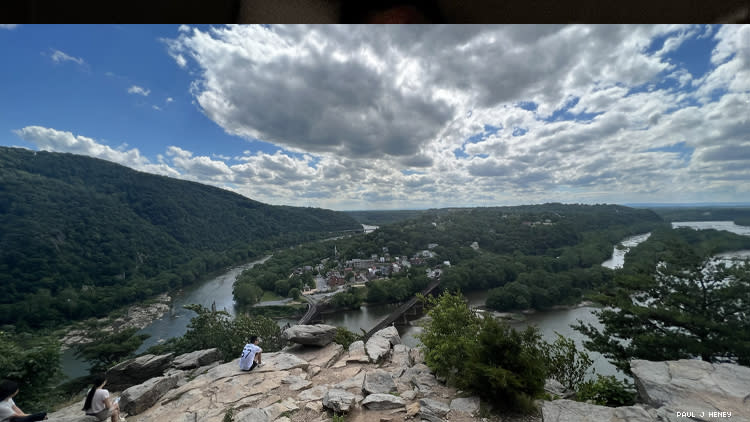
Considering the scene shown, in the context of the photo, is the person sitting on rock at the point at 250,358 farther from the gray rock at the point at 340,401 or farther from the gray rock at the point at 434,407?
the gray rock at the point at 434,407

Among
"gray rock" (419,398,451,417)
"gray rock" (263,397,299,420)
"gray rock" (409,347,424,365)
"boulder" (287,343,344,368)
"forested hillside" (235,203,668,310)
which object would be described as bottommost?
"forested hillside" (235,203,668,310)

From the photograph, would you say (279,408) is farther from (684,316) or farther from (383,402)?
(684,316)

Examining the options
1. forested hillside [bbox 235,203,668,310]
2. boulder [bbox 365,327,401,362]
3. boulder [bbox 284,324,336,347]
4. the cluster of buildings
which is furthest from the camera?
the cluster of buildings

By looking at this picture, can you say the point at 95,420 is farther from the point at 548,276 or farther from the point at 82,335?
the point at 548,276

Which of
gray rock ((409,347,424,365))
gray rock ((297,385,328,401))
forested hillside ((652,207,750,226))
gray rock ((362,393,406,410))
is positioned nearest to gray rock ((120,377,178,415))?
gray rock ((297,385,328,401))

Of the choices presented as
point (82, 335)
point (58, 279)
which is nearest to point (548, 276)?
point (82, 335)

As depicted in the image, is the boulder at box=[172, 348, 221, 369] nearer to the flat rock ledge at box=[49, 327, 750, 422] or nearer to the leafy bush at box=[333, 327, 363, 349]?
the flat rock ledge at box=[49, 327, 750, 422]

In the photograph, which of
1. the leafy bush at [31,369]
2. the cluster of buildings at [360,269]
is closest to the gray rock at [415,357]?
the leafy bush at [31,369]
